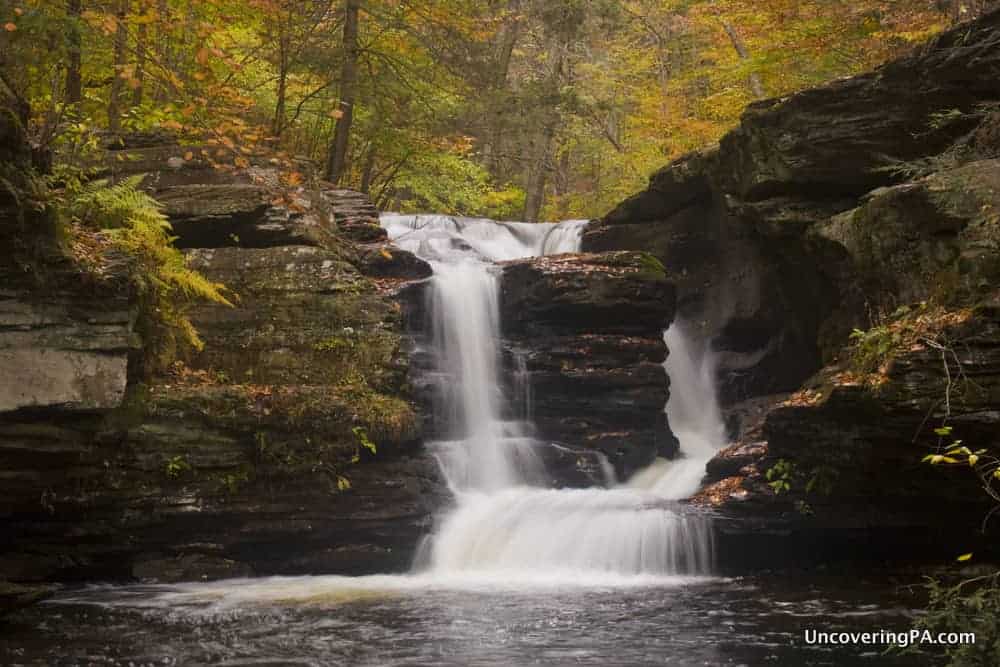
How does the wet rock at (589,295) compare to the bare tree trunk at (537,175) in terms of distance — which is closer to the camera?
the wet rock at (589,295)

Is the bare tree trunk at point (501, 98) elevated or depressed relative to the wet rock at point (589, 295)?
elevated

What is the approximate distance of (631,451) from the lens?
1341 centimetres

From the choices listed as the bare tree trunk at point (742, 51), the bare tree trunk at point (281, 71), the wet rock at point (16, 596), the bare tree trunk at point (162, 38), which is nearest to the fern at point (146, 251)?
the bare tree trunk at point (162, 38)

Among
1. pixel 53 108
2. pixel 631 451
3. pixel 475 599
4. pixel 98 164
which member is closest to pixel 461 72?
pixel 98 164

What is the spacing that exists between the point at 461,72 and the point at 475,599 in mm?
10992

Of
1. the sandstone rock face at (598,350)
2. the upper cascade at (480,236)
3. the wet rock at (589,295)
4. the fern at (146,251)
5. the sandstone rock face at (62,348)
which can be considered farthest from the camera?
the upper cascade at (480,236)

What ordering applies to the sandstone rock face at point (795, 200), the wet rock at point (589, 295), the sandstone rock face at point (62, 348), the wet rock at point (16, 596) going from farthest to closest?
the wet rock at point (589, 295), the sandstone rock face at point (795, 200), the sandstone rock face at point (62, 348), the wet rock at point (16, 596)

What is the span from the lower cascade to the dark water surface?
60cm

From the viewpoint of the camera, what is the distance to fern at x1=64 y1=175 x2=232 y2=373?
9.02 m

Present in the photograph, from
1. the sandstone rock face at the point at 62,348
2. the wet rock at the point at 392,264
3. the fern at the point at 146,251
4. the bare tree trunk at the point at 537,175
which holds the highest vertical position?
the bare tree trunk at the point at 537,175

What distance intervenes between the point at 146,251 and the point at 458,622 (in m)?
5.08

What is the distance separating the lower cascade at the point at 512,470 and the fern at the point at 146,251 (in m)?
3.86

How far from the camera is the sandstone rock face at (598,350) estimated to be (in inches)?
532

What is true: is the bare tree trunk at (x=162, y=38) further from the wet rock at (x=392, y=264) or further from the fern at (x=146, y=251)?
the wet rock at (x=392, y=264)
